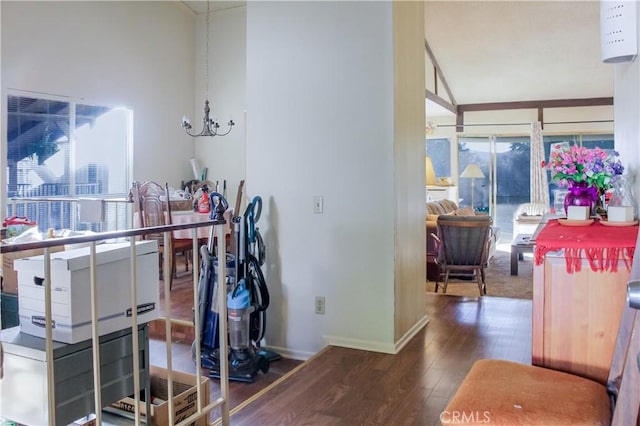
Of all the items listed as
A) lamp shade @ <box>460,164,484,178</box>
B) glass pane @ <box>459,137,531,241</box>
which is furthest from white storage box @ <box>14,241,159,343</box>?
glass pane @ <box>459,137,531,241</box>

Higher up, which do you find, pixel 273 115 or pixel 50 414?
pixel 273 115

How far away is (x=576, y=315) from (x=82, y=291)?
6.01 ft

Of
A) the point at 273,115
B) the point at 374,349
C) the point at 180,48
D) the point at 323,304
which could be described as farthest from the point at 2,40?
the point at 374,349

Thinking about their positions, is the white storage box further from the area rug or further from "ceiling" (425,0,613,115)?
"ceiling" (425,0,613,115)

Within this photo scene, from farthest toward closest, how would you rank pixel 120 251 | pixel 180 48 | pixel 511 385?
pixel 180 48
pixel 120 251
pixel 511 385

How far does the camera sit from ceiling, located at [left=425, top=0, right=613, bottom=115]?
7.39 meters

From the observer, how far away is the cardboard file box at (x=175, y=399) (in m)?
2.33

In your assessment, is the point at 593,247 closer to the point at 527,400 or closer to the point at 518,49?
the point at 527,400

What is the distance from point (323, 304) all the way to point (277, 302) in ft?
1.18

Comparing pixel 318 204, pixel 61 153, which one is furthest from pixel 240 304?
pixel 61 153

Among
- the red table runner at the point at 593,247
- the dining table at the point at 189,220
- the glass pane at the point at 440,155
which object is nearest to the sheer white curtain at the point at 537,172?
the glass pane at the point at 440,155

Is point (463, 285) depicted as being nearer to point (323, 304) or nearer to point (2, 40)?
point (323, 304)

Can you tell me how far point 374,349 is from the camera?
3.46 m

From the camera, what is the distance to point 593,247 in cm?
181
